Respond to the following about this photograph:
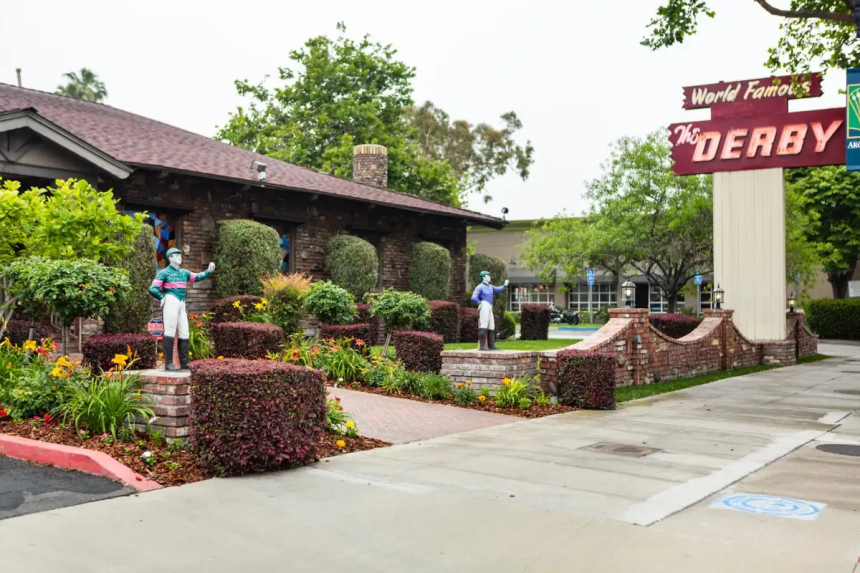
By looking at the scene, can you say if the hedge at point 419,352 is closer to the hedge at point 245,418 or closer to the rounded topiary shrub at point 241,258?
the rounded topiary shrub at point 241,258

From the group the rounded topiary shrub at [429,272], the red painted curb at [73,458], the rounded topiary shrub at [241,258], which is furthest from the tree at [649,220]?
the red painted curb at [73,458]

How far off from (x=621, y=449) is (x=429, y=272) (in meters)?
15.4

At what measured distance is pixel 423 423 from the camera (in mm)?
10133

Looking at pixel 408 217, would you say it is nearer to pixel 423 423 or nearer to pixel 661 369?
pixel 661 369

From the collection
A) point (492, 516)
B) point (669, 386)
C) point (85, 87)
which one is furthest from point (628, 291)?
point (85, 87)

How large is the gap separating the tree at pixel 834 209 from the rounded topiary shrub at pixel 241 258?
30.9 meters

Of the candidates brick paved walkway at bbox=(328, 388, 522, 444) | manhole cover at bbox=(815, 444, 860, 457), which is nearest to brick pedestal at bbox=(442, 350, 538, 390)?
brick paved walkway at bbox=(328, 388, 522, 444)

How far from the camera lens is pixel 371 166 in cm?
2884

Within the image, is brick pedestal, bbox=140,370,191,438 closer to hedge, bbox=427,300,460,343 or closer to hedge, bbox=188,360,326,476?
hedge, bbox=188,360,326,476

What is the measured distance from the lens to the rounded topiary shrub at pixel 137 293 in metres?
13.8

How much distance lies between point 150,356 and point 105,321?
11.1 ft

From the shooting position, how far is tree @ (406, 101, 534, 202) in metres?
52.0

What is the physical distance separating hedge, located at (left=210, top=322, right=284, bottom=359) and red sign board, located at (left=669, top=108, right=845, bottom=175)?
14689mm

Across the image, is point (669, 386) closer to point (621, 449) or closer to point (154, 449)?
point (621, 449)
